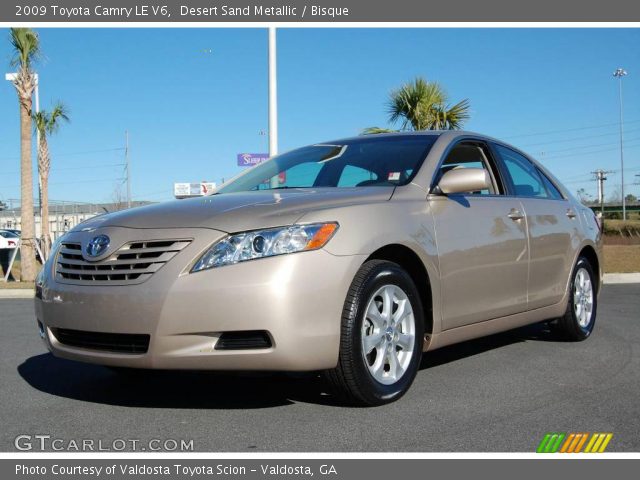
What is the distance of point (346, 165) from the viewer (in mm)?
A: 5098

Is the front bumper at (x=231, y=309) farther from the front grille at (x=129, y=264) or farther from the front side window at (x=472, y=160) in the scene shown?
the front side window at (x=472, y=160)

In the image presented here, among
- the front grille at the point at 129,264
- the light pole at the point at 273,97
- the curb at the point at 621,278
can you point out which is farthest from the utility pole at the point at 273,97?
the front grille at the point at 129,264

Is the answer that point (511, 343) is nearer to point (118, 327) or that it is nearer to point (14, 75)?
point (118, 327)

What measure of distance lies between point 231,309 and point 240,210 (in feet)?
1.96

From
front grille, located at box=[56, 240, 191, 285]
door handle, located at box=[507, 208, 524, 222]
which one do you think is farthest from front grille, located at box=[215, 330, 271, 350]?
door handle, located at box=[507, 208, 524, 222]

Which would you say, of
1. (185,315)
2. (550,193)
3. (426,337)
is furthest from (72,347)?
(550,193)

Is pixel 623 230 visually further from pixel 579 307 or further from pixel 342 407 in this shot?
pixel 342 407

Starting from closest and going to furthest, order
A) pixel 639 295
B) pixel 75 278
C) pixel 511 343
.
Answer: pixel 75 278
pixel 511 343
pixel 639 295

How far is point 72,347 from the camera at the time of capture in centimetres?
397

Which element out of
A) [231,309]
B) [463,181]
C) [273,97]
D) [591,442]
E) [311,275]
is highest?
[273,97]

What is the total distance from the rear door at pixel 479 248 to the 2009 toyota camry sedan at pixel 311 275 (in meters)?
0.01

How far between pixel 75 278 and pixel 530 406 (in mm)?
2592

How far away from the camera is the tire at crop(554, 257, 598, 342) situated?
19.9ft

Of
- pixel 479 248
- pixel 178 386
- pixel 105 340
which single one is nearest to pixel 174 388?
pixel 178 386
